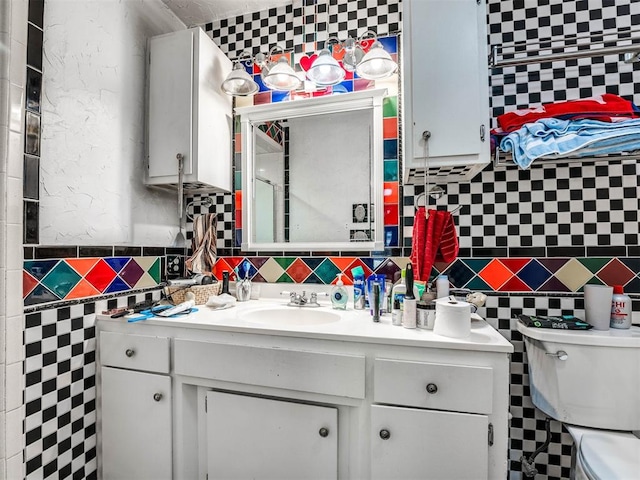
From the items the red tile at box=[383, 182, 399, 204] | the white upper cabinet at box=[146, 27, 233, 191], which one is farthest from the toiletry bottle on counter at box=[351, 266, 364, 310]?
the white upper cabinet at box=[146, 27, 233, 191]

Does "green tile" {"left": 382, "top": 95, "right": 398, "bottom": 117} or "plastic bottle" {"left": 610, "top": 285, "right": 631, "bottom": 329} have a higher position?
"green tile" {"left": 382, "top": 95, "right": 398, "bottom": 117}

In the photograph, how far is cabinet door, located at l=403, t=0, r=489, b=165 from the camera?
3.88ft

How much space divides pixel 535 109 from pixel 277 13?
53.4 inches

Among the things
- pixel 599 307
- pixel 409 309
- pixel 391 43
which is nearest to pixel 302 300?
pixel 409 309

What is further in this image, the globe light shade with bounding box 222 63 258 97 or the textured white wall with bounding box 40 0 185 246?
the globe light shade with bounding box 222 63 258 97

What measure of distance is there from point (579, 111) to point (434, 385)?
109 cm

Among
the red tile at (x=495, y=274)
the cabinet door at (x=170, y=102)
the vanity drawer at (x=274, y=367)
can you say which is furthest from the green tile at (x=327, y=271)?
the cabinet door at (x=170, y=102)

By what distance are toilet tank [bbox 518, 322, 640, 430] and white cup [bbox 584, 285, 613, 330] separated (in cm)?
5

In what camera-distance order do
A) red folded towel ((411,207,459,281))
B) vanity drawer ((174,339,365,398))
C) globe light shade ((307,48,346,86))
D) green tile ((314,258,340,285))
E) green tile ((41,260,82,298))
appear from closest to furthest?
1. vanity drawer ((174,339,365,398))
2. green tile ((41,260,82,298))
3. red folded towel ((411,207,459,281))
4. globe light shade ((307,48,346,86))
5. green tile ((314,258,340,285))

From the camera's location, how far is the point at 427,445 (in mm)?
976

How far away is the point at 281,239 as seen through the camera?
5.46ft

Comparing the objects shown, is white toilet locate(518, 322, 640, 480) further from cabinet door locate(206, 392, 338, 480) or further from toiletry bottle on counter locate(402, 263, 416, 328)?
cabinet door locate(206, 392, 338, 480)

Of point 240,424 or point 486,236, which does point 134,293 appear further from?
point 486,236

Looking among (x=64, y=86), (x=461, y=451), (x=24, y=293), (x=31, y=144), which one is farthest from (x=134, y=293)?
(x=461, y=451)
